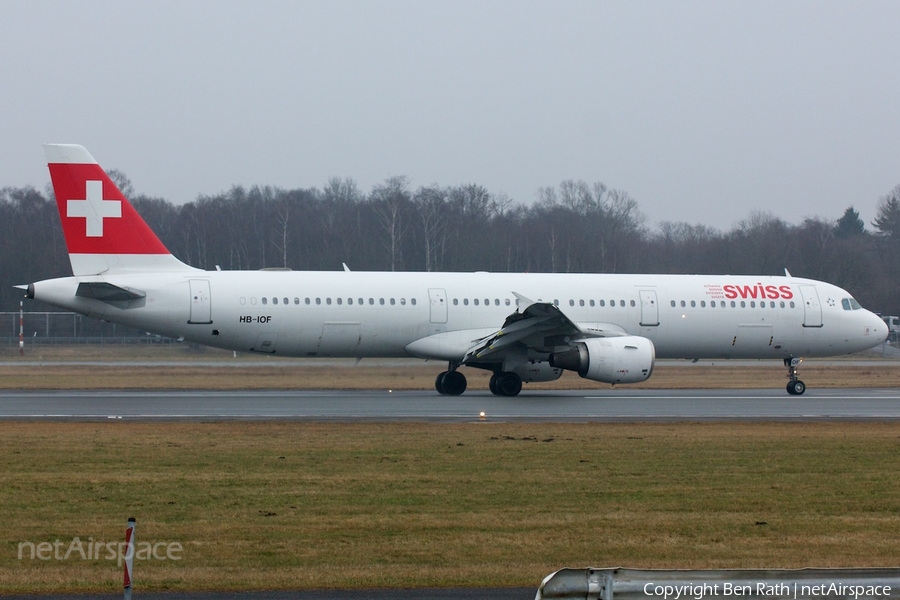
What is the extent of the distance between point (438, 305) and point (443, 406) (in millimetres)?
4704

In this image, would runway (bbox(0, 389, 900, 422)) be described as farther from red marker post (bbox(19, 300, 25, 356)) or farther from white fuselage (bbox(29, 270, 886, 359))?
red marker post (bbox(19, 300, 25, 356))

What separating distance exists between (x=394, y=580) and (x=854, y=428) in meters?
13.0

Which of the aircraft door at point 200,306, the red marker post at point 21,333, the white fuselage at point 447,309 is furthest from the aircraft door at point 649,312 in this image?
the red marker post at point 21,333

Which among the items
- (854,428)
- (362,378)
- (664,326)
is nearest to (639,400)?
(664,326)

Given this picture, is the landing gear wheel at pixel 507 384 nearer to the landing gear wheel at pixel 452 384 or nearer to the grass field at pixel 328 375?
the landing gear wheel at pixel 452 384

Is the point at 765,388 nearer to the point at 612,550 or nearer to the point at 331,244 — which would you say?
the point at 612,550

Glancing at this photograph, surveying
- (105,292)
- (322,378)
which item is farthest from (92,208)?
(322,378)

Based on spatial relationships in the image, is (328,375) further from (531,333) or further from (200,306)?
(531,333)

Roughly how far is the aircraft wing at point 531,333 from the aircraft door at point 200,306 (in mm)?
6246

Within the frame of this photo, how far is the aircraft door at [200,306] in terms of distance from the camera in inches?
990

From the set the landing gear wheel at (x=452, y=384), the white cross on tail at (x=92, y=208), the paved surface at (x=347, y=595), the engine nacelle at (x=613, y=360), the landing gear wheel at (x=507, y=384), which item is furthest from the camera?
the landing gear wheel at (x=452, y=384)

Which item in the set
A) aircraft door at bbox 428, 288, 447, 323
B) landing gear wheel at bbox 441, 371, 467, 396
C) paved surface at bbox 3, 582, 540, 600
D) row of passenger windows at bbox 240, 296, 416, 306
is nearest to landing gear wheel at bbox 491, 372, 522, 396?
landing gear wheel at bbox 441, 371, 467, 396

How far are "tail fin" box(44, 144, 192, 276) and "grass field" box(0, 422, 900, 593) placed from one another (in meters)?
8.39

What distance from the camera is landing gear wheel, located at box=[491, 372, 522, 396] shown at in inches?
1030
